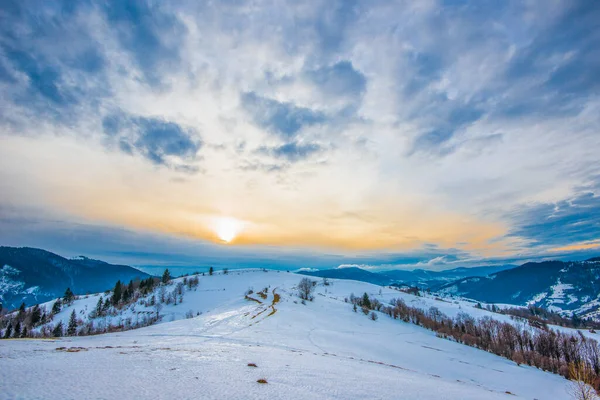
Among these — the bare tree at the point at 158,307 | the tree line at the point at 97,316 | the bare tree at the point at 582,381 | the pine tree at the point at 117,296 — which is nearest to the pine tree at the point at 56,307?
the tree line at the point at 97,316

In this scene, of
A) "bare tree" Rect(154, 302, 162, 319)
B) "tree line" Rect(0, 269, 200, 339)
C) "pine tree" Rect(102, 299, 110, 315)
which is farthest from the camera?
"pine tree" Rect(102, 299, 110, 315)

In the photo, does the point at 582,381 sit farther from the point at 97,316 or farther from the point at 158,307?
the point at 97,316

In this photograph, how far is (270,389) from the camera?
38.3 ft

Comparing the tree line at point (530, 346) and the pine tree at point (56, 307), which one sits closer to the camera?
the tree line at point (530, 346)

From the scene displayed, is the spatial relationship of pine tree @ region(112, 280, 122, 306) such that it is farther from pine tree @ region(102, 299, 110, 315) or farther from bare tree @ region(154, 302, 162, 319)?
bare tree @ region(154, 302, 162, 319)

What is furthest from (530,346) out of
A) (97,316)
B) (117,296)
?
(117,296)

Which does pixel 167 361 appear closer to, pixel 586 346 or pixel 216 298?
pixel 586 346

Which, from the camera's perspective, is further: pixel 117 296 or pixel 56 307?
pixel 56 307

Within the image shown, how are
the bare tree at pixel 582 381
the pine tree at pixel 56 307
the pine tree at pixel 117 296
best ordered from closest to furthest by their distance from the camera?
the bare tree at pixel 582 381 < the pine tree at pixel 117 296 < the pine tree at pixel 56 307

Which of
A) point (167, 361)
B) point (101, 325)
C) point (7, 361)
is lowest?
→ point (101, 325)

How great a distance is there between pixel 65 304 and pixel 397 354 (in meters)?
242

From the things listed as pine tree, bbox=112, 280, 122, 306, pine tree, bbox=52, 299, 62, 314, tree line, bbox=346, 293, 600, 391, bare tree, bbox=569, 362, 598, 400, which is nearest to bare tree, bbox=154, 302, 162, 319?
pine tree, bbox=112, 280, 122, 306

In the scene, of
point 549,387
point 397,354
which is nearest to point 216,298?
point 397,354

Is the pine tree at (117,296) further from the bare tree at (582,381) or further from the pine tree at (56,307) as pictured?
the bare tree at (582,381)
